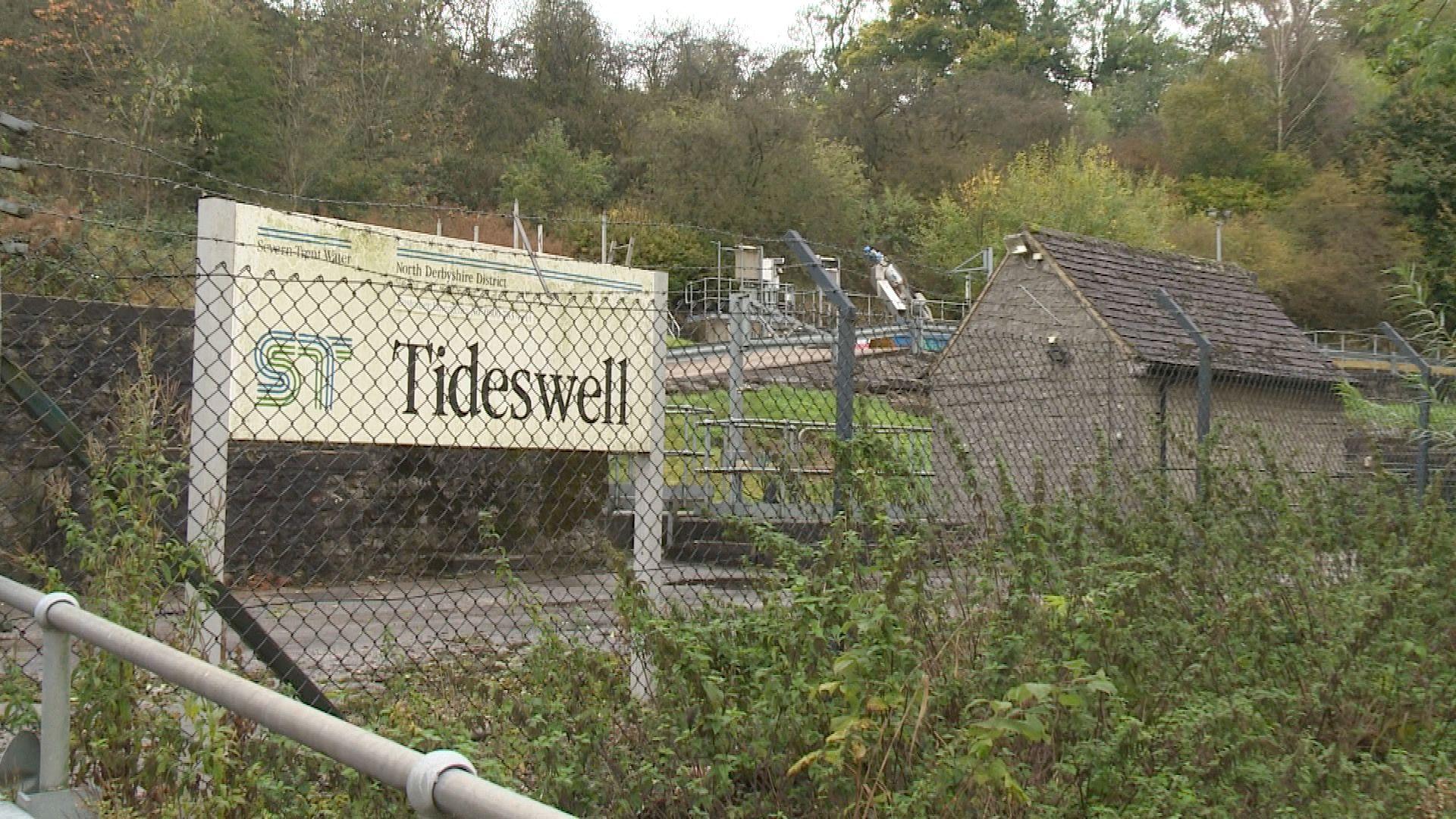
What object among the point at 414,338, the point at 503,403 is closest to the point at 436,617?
the point at 503,403

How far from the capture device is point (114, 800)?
3.45m

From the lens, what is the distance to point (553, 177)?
40.2m

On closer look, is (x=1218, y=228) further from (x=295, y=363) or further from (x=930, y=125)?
(x=295, y=363)

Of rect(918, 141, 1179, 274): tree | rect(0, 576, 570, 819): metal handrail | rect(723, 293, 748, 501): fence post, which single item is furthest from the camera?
rect(918, 141, 1179, 274): tree

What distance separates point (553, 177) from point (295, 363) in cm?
3686

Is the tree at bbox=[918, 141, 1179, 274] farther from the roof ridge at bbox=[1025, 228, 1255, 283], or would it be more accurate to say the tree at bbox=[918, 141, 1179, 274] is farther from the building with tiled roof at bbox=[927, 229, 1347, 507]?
the building with tiled roof at bbox=[927, 229, 1347, 507]

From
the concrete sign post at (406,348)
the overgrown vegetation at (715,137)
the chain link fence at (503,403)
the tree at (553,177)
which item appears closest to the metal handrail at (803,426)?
the chain link fence at (503,403)

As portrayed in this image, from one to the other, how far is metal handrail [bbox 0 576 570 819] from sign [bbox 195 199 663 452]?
0.95m

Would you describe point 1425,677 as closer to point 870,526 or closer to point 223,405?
point 870,526

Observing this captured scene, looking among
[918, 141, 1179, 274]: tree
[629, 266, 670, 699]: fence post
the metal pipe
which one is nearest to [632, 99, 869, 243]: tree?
[918, 141, 1179, 274]: tree

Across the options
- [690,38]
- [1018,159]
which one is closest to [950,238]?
[1018,159]

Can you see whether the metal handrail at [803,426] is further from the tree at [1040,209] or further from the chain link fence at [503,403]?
the tree at [1040,209]

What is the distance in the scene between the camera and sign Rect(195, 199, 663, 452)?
4.06m

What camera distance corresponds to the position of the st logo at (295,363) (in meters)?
4.11
